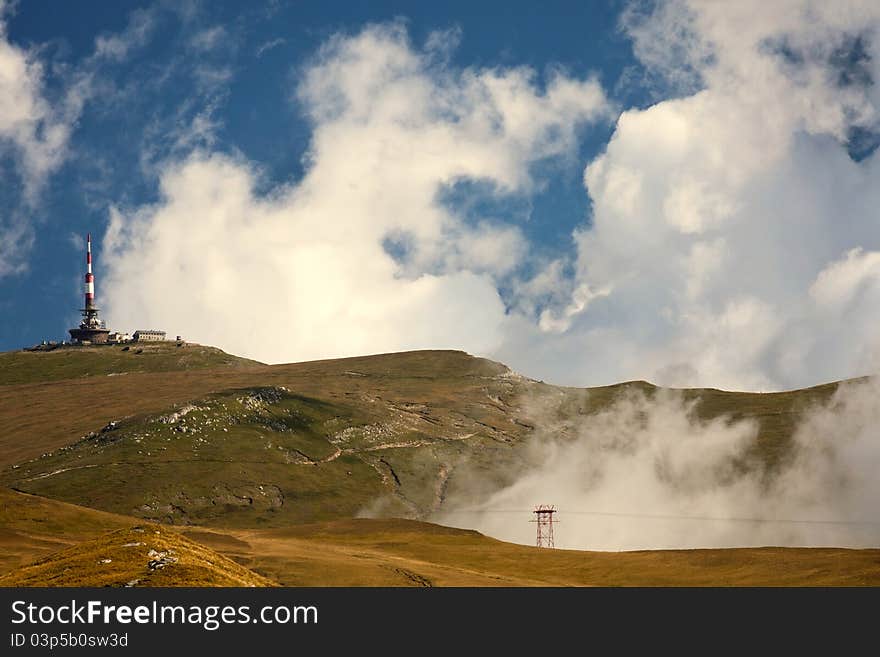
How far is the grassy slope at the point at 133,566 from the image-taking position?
103312 millimetres

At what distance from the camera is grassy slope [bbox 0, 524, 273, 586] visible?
10331 centimetres

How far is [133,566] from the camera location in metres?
108
